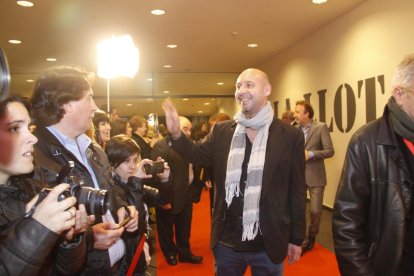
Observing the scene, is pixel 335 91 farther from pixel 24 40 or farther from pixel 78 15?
pixel 24 40

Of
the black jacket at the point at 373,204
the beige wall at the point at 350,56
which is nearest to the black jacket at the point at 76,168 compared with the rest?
the black jacket at the point at 373,204

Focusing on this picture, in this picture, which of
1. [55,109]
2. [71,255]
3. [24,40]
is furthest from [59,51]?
[71,255]

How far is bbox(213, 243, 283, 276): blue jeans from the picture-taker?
2.05m

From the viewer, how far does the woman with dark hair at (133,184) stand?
1937 mm

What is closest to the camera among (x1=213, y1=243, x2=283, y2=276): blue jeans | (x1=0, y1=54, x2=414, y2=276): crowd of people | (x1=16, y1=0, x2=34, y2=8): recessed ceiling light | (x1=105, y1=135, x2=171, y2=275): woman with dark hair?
(x1=0, y1=54, x2=414, y2=276): crowd of people

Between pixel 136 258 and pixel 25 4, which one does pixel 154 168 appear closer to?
pixel 136 258

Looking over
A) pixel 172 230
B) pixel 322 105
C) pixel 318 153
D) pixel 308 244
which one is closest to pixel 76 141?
pixel 172 230

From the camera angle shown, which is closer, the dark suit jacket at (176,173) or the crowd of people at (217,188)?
the crowd of people at (217,188)

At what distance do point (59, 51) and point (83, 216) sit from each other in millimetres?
7858

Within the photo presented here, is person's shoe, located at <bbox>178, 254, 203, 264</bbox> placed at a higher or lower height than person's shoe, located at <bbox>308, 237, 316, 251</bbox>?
lower

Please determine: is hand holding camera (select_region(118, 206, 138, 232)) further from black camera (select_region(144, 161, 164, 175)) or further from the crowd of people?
black camera (select_region(144, 161, 164, 175))

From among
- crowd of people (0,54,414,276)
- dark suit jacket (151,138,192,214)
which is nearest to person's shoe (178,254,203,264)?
dark suit jacket (151,138,192,214)

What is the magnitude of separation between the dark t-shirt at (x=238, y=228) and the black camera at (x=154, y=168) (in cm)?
49

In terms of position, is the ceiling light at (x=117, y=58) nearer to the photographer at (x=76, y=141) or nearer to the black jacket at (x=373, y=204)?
the photographer at (x=76, y=141)
